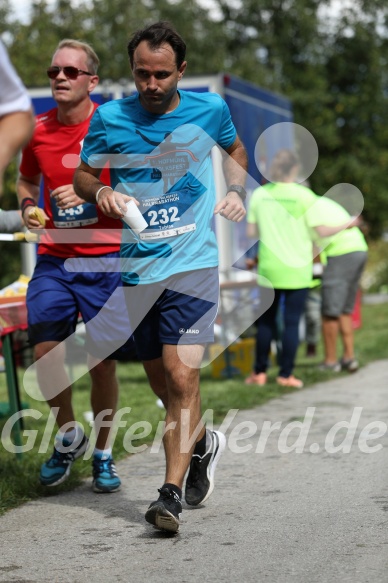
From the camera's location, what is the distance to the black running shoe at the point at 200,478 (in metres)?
5.19

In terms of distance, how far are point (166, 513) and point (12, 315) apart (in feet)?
7.91

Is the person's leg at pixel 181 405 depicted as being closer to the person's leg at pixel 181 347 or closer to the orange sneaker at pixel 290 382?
the person's leg at pixel 181 347

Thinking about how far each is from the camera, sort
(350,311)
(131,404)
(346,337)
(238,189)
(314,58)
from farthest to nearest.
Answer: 1. (314,58)
2. (350,311)
3. (346,337)
4. (131,404)
5. (238,189)

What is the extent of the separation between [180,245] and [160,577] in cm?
152

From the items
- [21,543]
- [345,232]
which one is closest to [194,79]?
[345,232]

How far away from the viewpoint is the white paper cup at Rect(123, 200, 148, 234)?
4.69 meters

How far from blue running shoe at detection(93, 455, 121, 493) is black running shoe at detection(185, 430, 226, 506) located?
0.58 meters

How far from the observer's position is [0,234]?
6.16m

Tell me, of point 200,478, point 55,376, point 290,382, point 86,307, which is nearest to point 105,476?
point 55,376

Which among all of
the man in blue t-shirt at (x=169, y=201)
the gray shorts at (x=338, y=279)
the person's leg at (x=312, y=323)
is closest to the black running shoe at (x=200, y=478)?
the man in blue t-shirt at (x=169, y=201)

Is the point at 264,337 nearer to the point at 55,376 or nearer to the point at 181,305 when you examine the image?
the point at 55,376

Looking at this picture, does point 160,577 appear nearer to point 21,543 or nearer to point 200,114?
point 21,543

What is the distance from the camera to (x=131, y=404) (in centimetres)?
918

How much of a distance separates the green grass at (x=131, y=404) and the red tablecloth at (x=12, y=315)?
74 centimetres
